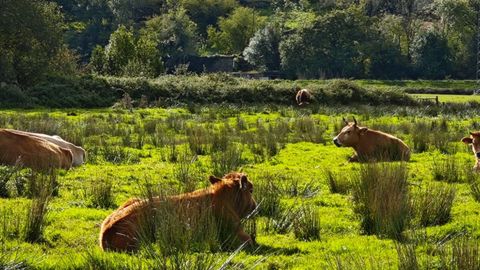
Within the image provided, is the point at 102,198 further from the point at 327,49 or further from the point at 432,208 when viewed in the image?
the point at 327,49

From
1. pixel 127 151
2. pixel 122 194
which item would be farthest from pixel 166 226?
pixel 127 151

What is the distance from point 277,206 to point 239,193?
1.30 metres

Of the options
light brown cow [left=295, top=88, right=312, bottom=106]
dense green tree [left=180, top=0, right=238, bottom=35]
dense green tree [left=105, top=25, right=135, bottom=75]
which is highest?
dense green tree [left=180, top=0, right=238, bottom=35]

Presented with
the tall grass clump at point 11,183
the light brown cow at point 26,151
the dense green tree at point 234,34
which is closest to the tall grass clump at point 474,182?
the tall grass clump at point 11,183

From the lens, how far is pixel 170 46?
291 feet

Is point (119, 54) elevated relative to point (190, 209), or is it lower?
elevated

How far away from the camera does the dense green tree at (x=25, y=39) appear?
121ft

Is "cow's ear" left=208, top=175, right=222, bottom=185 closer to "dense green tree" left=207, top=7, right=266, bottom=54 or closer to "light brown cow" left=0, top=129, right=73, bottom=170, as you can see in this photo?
"light brown cow" left=0, top=129, right=73, bottom=170

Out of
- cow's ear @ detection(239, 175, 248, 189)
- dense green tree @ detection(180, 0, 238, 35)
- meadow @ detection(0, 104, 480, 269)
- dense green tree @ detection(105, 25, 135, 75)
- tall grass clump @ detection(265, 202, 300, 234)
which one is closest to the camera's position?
meadow @ detection(0, 104, 480, 269)

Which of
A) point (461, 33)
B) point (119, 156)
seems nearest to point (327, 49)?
point (461, 33)

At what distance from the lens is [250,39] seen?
88250 millimetres

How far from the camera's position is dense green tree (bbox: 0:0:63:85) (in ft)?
121

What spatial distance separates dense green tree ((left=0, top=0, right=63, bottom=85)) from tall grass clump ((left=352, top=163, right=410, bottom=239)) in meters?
31.3

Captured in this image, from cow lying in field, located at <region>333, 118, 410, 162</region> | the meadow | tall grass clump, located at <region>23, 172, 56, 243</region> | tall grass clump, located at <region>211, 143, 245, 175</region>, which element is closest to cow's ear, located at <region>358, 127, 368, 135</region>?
cow lying in field, located at <region>333, 118, 410, 162</region>
